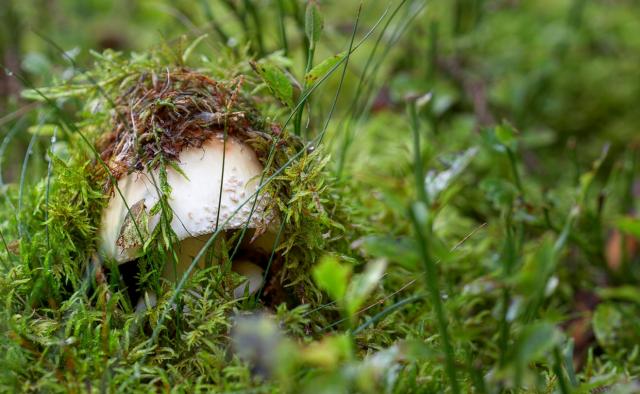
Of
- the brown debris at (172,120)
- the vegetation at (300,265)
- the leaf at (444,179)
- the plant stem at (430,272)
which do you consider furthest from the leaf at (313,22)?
the plant stem at (430,272)

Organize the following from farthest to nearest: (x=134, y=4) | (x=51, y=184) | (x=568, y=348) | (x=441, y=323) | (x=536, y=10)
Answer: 1. (x=134, y=4)
2. (x=536, y=10)
3. (x=51, y=184)
4. (x=568, y=348)
5. (x=441, y=323)

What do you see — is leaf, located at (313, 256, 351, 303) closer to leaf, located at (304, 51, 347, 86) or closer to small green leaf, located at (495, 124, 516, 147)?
leaf, located at (304, 51, 347, 86)

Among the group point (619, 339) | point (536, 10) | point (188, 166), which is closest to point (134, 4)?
point (536, 10)

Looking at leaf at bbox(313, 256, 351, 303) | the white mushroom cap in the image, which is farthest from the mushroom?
leaf at bbox(313, 256, 351, 303)

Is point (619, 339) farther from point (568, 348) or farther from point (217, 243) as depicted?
point (217, 243)

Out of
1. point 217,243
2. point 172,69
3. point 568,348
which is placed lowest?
point 568,348

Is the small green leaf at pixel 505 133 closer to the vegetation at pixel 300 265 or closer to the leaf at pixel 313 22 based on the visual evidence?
the vegetation at pixel 300 265

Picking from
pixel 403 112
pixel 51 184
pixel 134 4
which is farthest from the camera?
pixel 134 4
